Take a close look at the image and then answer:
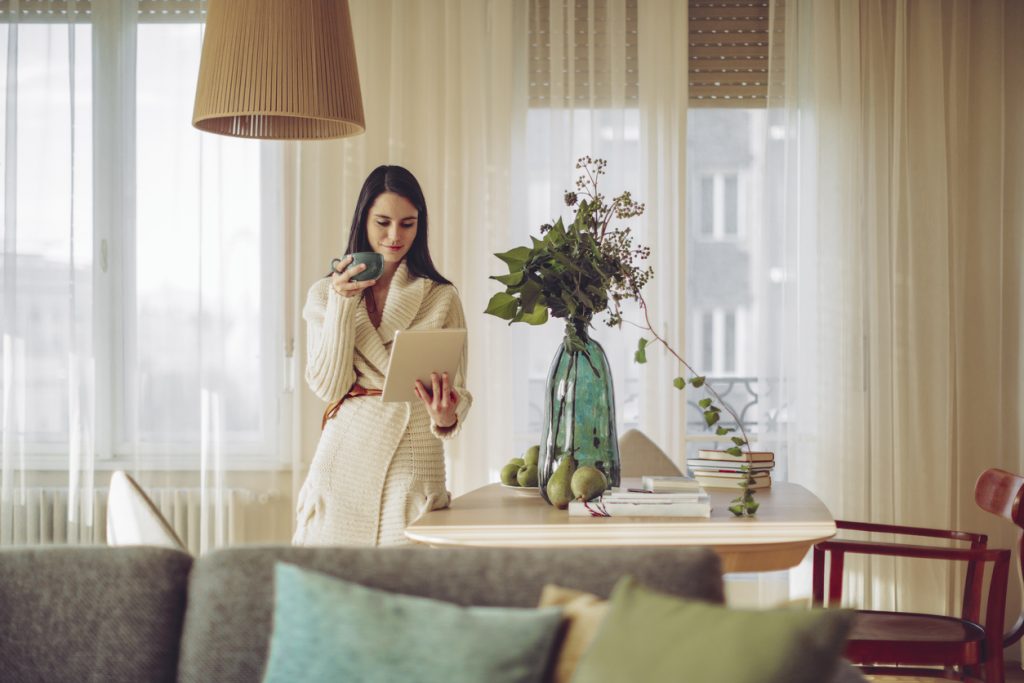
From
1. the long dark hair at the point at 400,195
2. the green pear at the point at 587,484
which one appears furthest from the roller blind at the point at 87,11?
the green pear at the point at 587,484

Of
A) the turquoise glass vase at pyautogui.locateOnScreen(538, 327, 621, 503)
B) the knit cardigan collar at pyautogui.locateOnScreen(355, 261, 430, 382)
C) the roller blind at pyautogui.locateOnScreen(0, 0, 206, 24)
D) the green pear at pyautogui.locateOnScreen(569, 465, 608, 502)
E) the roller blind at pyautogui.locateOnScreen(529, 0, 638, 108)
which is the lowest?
the green pear at pyautogui.locateOnScreen(569, 465, 608, 502)

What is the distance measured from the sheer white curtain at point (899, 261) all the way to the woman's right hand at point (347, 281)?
196 centimetres

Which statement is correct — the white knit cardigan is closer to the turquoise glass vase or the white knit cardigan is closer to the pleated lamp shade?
the turquoise glass vase

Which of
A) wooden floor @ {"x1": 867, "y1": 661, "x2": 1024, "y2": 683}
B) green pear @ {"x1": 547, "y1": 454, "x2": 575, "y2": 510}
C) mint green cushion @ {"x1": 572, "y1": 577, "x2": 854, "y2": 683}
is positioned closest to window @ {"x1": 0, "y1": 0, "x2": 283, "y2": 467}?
green pear @ {"x1": 547, "y1": 454, "x2": 575, "y2": 510}

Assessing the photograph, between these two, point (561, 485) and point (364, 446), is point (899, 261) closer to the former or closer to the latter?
point (561, 485)

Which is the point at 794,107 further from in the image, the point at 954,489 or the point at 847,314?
the point at 954,489

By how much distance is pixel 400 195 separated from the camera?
8.27ft

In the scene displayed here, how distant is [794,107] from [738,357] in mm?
979

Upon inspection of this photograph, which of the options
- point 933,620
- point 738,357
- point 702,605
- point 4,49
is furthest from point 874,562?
point 4,49

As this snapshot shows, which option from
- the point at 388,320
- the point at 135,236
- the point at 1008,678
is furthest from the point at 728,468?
the point at 135,236

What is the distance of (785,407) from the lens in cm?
382

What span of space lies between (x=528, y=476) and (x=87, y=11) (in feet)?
8.97

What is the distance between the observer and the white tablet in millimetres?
2117

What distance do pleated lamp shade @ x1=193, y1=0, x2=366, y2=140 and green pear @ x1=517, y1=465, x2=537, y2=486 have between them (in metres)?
0.94
